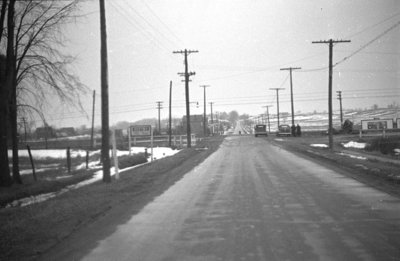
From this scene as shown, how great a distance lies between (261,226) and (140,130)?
1888 centimetres

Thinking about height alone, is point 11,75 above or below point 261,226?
above

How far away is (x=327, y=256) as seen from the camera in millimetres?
5855

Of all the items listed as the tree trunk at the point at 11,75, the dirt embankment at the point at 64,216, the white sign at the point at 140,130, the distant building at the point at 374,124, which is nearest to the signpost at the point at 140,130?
the white sign at the point at 140,130

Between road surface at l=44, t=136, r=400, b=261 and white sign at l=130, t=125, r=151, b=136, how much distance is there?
1312cm

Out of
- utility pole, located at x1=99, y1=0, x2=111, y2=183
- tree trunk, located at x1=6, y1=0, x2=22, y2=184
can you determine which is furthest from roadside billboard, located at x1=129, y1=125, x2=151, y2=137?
utility pole, located at x1=99, y1=0, x2=111, y2=183

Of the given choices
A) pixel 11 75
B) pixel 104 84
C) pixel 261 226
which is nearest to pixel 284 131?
pixel 11 75

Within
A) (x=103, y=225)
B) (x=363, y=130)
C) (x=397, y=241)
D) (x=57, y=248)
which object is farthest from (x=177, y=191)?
(x=363, y=130)

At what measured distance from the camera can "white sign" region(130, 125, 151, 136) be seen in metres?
25.7

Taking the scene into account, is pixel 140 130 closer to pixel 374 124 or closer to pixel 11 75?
pixel 11 75

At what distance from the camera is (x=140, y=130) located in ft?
85.0

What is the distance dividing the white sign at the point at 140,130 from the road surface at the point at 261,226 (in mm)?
13117

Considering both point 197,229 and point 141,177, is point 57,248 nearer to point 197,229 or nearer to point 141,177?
→ point 197,229

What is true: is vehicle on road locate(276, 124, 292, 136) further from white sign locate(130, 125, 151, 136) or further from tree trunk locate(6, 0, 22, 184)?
tree trunk locate(6, 0, 22, 184)

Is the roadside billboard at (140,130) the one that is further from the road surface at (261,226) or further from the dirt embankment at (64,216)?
the road surface at (261,226)
